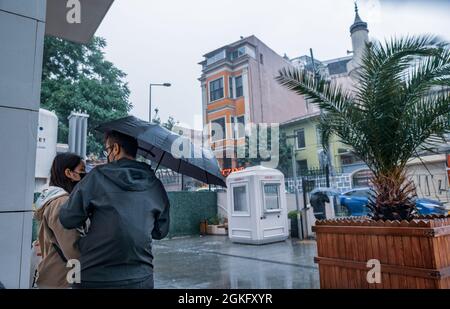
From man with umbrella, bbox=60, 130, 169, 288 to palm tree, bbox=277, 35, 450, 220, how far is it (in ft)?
8.32

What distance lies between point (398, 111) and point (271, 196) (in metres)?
5.41

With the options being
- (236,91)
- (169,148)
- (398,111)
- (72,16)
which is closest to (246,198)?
(398,111)

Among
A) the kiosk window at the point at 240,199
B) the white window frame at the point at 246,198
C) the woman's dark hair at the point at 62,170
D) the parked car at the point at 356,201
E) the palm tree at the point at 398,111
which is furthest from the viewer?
the parked car at the point at 356,201

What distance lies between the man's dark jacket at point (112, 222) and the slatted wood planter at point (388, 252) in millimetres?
2151

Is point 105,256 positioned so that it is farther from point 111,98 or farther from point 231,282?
point 111,98

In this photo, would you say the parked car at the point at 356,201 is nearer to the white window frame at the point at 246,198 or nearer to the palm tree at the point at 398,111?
the white window frame at the point at 246,198

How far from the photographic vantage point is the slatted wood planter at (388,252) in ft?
8.02

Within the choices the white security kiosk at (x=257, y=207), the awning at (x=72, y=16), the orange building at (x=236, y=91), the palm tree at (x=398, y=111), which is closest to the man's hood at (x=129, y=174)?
the awning at (x=72, y=16)

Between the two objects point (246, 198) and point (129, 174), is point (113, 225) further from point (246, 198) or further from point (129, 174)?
point (246, 198)

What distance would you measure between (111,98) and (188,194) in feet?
12.9

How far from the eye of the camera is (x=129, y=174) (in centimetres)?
148

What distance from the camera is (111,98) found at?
8.19 metres

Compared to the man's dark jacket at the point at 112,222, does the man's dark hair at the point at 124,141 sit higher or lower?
higher

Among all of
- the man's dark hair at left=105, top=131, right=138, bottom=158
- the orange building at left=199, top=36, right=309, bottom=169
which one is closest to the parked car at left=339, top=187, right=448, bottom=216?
the orange building at left=199, top=36, right=309, bottom=169
